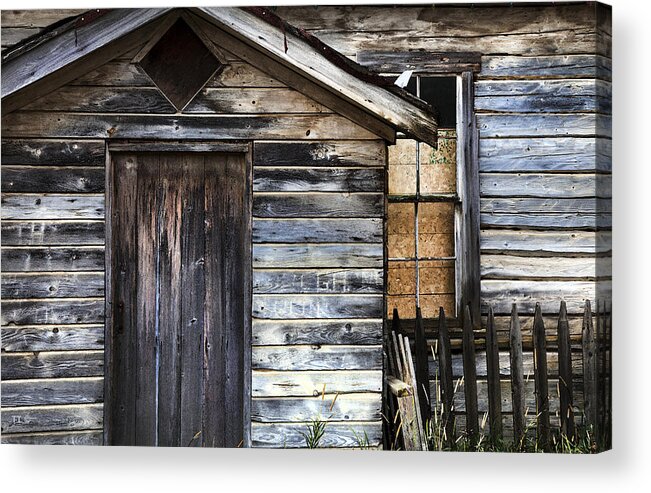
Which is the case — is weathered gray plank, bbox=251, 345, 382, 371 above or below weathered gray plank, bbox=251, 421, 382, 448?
above

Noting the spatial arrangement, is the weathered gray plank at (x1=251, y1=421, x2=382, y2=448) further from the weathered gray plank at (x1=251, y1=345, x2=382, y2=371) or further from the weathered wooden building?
the weathered gray plank at (x1=251, y1=345, x2=382, y2=371)

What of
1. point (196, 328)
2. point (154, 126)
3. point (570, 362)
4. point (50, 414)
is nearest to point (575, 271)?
point (570, 362)

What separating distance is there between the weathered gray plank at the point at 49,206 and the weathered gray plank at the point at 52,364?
750 mm

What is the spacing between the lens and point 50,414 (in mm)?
5090

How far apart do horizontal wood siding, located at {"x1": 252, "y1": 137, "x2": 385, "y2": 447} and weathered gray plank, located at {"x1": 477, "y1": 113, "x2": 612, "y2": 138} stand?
756 mm

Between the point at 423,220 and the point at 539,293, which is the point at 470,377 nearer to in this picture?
the point at 539,293

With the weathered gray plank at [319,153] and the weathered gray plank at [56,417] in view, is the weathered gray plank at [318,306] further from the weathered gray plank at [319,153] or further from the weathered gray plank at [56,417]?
the weathered gray plank at [56,417]

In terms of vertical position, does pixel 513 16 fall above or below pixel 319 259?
above

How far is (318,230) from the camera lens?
16.7 ft

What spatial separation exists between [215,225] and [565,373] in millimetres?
2098

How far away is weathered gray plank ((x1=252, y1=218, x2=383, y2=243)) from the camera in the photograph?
5078mm

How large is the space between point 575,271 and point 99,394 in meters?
2.68

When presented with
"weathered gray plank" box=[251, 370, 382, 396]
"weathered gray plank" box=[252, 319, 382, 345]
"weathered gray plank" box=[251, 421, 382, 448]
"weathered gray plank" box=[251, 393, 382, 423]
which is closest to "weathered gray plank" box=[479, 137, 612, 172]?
"weathered gray plank" box=[252, 319, 382, 345]

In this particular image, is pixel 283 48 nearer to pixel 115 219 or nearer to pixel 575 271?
pixel 115 219
